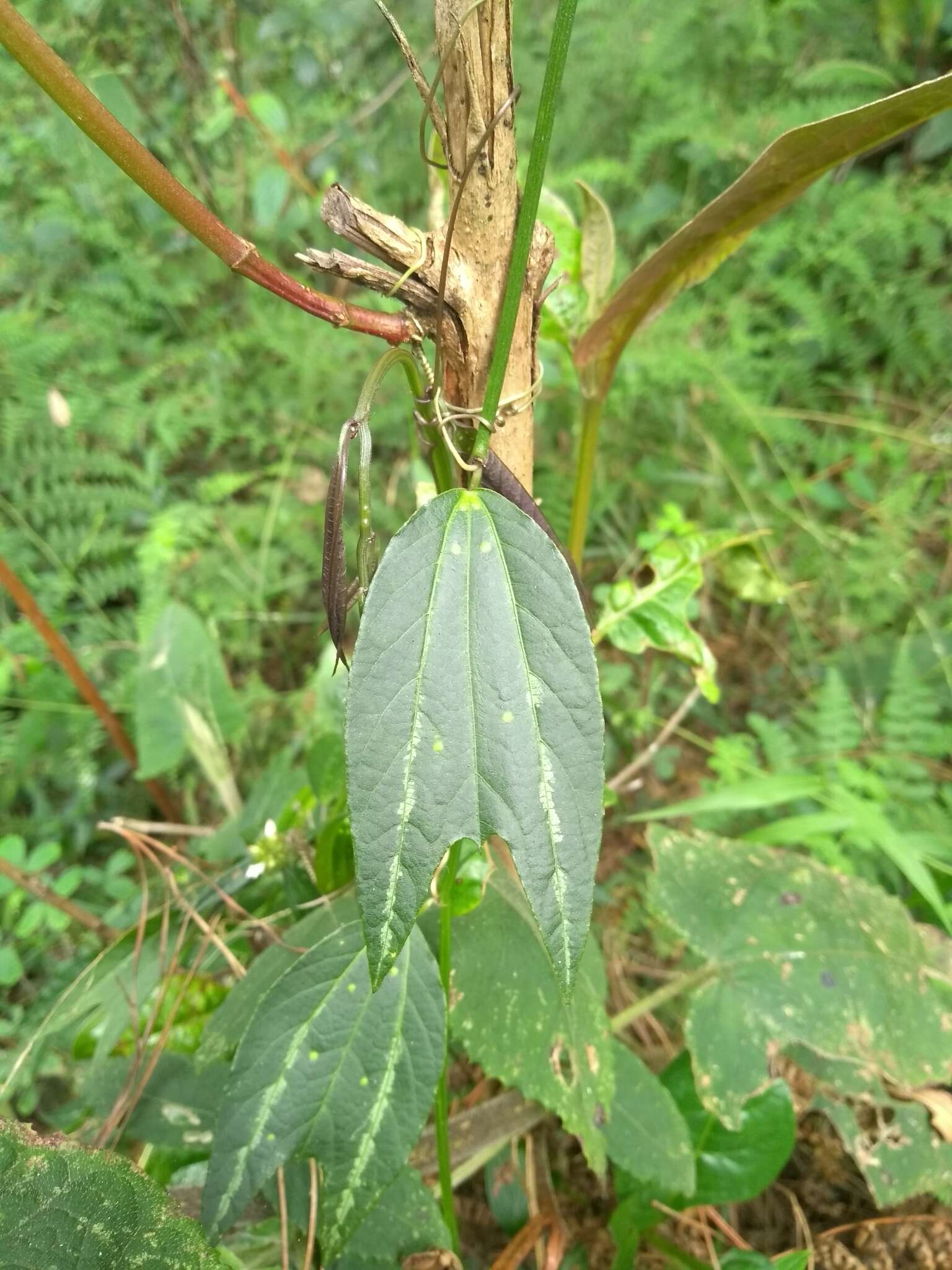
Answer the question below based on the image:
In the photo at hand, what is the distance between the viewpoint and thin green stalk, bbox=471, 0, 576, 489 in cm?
39

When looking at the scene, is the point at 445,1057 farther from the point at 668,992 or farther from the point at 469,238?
the point at 469,238

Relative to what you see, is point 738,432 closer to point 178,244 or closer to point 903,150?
point 903,150

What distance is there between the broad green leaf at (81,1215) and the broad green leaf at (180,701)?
65cm

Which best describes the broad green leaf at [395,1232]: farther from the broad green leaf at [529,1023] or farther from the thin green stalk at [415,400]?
the thin green stalk at [415,400]

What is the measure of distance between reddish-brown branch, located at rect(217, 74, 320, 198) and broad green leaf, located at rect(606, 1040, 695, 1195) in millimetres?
1707

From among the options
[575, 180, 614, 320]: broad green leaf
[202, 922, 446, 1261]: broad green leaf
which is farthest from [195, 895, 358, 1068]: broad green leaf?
[575, 180, 614, 320]: broad green leaf

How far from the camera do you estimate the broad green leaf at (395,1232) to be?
0.67m

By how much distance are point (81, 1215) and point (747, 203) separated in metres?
0.90

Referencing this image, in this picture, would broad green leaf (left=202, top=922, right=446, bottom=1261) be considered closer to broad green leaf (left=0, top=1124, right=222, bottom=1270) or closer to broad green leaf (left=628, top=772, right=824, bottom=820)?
broad green leaf (left=0, top=1124, right=222, bottom=1270)

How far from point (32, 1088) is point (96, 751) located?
2.04 feet

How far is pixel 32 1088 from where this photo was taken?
44.4 inches

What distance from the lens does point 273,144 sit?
1597 millimetres

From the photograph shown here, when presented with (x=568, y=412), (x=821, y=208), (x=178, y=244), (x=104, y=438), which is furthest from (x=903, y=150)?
(x=104, y=438)

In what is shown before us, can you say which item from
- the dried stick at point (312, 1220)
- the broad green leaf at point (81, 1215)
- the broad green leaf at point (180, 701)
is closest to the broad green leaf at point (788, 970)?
the dried stick at point (312, 1220)
